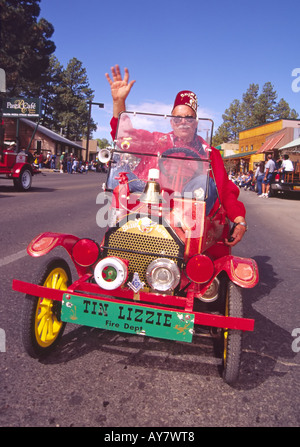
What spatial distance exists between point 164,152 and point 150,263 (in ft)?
3.23

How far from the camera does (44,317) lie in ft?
8.82

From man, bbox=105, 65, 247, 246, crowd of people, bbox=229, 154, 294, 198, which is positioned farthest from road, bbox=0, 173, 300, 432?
crowd of people, bbox=229, 154, 294, 198

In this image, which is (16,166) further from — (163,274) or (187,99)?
(163,274)

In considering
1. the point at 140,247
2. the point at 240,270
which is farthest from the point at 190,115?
the point at 240,270

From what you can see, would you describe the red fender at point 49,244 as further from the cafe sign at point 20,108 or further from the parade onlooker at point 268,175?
the parade onlooker at point 268,175

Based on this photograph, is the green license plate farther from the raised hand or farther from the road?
the raised hand

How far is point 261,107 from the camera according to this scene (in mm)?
84875

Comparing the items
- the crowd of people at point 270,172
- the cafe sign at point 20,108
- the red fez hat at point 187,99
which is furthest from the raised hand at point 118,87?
the crowd of people at point 270,172

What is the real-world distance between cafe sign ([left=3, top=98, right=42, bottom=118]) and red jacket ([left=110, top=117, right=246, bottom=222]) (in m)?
12.7

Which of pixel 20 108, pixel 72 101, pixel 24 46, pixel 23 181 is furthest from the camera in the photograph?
pixel 72 101

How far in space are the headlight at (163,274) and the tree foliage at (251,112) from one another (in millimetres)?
79458

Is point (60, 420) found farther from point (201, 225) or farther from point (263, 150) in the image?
point (263, 150)

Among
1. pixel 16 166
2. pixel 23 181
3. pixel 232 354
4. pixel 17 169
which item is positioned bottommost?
pixel 232 354

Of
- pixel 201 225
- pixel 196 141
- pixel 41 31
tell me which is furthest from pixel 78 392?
pixel 41 31
